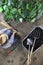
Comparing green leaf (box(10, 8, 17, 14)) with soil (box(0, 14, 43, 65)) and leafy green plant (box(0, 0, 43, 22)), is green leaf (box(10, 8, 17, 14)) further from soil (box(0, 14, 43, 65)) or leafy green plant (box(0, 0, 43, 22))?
soil (box(0, 14, 43, 65))

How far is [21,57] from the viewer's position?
2.08 meters

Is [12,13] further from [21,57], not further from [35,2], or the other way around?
[21,57]

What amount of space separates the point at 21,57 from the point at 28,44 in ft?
0.52

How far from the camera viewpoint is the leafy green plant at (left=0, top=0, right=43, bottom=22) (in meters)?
2.27

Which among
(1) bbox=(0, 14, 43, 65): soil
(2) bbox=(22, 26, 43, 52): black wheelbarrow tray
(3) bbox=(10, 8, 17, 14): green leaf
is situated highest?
(3) bbox=(10, 8, 17, 14): green leaf

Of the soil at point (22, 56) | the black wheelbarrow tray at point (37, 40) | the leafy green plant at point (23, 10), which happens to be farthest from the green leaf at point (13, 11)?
the black wheelbarrow tray at point (37, 40)

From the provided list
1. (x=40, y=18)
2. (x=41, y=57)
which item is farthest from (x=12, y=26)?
(x=41, y=57)

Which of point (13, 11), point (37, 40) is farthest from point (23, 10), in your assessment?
point (37, 40)

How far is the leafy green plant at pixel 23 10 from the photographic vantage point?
2273 mm

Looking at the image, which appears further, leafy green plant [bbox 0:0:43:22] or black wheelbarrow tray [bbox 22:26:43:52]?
leafy green plant [bbox 0:0:43:22]

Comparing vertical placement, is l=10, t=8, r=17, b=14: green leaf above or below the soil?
above

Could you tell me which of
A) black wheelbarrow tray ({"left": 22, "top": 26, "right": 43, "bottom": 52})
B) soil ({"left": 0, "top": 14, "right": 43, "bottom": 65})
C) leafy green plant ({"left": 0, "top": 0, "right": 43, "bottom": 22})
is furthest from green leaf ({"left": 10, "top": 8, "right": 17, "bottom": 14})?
black wheelbarrow tray ({"left": 22, "top": 26, "right": 43, "bottom": 52})

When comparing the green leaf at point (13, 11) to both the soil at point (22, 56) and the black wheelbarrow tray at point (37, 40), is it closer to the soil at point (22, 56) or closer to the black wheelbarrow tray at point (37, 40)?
the soil at point (22, 56)

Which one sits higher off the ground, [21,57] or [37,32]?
[37,32]
